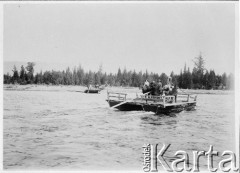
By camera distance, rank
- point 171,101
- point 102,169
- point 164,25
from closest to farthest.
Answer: point 102,169 → point 164,25 → point 171,101

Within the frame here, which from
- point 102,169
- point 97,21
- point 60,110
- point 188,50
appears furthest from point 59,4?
point 102,169

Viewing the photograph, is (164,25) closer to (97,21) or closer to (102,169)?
(97,21)

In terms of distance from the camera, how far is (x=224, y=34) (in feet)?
8.87

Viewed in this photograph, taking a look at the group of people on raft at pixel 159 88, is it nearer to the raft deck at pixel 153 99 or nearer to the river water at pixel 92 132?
the raft deck at pixel 153 99

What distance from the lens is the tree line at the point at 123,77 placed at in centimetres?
269

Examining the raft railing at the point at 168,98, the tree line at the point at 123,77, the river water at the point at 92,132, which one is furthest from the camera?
the raft railing at the point at 168,98

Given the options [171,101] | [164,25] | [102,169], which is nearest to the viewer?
[102,169]

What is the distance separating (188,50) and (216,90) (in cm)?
44

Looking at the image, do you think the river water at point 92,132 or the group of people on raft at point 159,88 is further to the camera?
the group of people on raft at point 159,88

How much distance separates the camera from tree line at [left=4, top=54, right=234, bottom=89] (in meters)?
2.69

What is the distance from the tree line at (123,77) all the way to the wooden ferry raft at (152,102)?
0.40 ft

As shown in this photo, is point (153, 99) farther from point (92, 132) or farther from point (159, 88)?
point (92, 132)

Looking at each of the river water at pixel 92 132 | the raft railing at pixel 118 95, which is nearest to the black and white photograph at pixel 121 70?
the river water at pixel 92 132

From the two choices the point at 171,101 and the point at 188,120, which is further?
the point at 171,101
